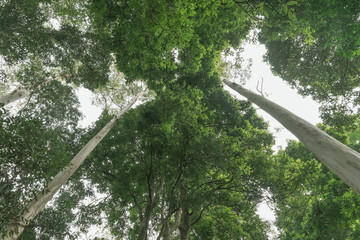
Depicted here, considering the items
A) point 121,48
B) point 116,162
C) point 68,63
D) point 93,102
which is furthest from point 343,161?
point 93,102

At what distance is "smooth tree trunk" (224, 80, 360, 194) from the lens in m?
2.42

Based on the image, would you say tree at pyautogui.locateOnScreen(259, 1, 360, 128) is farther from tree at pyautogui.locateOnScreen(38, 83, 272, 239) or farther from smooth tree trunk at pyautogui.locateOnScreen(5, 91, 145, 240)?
smooth tree trunk at pyautogui.locateOnScreen(5, 91, 145, 240)

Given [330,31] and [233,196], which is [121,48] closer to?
[330,31]

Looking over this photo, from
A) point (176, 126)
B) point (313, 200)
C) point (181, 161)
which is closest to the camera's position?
point (181, 161)

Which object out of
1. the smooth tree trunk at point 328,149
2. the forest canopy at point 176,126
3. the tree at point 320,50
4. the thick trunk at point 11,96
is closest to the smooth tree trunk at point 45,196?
the forest canopy at point 176,126

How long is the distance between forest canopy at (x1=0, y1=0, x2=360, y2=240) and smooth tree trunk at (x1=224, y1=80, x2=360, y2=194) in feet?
0.08

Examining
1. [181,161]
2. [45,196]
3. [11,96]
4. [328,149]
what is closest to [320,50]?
[328,149]

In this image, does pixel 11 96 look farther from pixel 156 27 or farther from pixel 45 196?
pixel 156 27

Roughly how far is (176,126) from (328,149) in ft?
14.9

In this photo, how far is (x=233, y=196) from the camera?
7.13 meters

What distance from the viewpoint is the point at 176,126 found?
6625mm

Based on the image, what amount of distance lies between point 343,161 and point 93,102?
1517 cm


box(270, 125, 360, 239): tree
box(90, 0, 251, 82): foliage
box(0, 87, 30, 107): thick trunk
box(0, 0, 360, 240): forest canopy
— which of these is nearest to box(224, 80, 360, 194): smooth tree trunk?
box(0, 0, 360, 240): forest canopy

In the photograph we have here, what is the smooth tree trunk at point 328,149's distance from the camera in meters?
2.42
